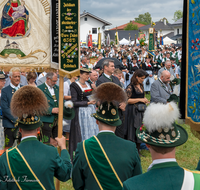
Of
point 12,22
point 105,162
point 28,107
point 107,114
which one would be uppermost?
point 12,22

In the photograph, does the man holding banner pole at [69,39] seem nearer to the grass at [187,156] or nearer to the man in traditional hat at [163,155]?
the man in traditional hat at [163,155]

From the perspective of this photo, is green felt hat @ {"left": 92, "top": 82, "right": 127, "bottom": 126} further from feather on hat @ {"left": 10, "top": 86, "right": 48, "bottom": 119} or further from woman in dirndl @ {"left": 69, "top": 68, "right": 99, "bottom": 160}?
woman in dirndl @ {"left": 69, "top": 68, "right": 99, "bottom": 160}

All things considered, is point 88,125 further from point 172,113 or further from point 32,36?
point 172,113

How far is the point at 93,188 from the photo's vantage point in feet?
8.97

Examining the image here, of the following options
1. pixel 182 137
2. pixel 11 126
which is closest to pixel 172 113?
pixel 182 137

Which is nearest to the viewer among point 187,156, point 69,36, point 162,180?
point 162,180

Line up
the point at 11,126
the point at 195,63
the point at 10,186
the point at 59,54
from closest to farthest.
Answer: the point at 195,63 → the point at 10,186 → the point at 59,54 → the point at 11,126

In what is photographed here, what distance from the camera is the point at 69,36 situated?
366 centimetres

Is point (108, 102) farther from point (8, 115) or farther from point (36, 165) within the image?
point (8, 115)

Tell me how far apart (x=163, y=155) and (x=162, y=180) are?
0.61ft

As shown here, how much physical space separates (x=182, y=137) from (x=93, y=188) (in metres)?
1.17

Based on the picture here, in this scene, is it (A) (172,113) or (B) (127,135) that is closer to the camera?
(A) (172,113)

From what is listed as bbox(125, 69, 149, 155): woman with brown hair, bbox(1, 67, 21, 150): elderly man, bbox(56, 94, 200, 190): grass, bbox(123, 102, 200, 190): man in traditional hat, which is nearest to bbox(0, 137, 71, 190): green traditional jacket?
bbox(123, 102, 200, 190): man in traditional hat

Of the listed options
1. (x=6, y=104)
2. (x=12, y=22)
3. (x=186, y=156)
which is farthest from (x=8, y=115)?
(x=186, y=156)
